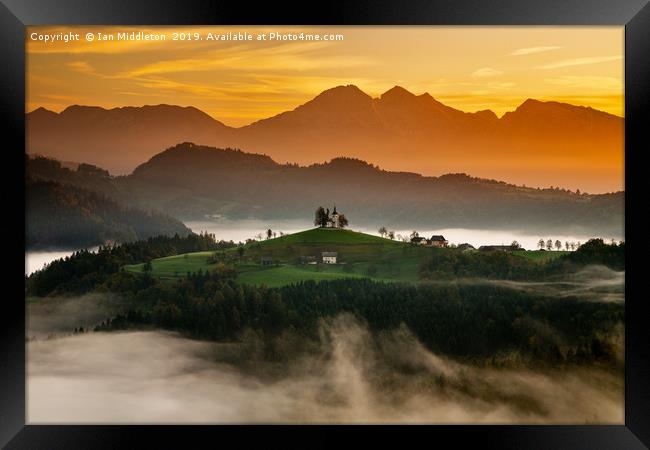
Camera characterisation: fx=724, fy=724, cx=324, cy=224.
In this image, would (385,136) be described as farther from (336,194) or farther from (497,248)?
(497,248)

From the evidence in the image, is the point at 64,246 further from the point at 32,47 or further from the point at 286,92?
the point at 286,92

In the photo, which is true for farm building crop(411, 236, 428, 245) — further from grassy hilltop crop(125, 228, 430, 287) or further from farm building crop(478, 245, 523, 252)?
farm building crop(478, 245, 523, 252)

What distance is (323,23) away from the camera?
30.6ft

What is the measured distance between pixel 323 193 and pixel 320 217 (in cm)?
37

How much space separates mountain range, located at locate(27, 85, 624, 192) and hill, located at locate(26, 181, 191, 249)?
21.6 inches

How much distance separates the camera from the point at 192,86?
1018cm

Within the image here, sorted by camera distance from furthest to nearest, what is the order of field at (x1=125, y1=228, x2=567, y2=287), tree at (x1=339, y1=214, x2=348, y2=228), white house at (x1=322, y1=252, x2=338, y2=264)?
white house at (x1=322, y1=252, x2=338, y2=264) < tree at (x1=339, y1=214, x2=348, y2=228) < field at (x1=125, y1=228, x2=567, y2=287)

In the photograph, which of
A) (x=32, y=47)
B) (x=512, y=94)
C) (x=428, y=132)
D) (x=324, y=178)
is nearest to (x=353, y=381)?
(x=324, y=178)

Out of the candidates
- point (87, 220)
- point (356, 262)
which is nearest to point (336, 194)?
point (356, 262)

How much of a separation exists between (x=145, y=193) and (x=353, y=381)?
3986 millimetres

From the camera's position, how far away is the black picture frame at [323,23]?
357 inches

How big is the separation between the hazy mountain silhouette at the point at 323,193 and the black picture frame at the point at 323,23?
1.23 meters

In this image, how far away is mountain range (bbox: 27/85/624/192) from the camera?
398 inches

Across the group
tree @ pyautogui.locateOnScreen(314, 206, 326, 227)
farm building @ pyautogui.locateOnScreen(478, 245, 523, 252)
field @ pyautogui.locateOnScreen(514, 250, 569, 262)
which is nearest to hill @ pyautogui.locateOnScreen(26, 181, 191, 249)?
tree @ pyautogui.locateOnScreen(314, 206, 326, 227)
